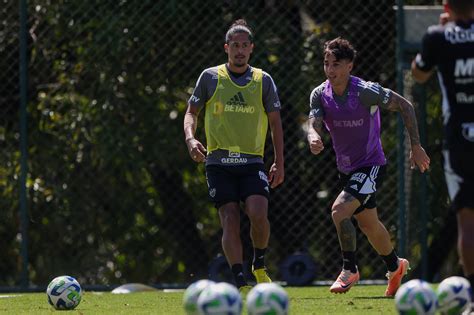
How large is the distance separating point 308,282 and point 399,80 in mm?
2046

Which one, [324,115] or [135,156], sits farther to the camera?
[135,156]

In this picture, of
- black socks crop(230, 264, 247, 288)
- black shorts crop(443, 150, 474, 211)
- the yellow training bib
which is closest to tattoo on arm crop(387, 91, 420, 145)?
the yellow training bib

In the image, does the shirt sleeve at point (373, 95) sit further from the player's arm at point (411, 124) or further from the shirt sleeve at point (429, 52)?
the shirt sleeve at point (429, 52)

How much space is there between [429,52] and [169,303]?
3137mm

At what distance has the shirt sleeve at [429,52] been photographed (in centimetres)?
647

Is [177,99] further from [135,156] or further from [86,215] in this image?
[86,215]

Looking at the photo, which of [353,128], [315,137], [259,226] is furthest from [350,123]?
[259,226]

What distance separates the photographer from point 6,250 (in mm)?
12383

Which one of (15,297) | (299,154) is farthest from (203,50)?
(15,297)

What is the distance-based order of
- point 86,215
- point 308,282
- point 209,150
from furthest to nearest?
point 86,215 → point 308,282 → point 209,150

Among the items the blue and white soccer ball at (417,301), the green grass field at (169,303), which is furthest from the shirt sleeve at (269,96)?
the blue and white soccer ball at (417,301)

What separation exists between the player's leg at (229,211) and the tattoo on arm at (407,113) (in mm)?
1286

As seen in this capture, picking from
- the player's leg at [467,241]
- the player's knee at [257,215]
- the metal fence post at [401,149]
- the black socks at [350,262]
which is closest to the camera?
the player's leg at [467,241]

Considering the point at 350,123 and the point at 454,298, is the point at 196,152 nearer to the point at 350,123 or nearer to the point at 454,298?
the point at 350,123
